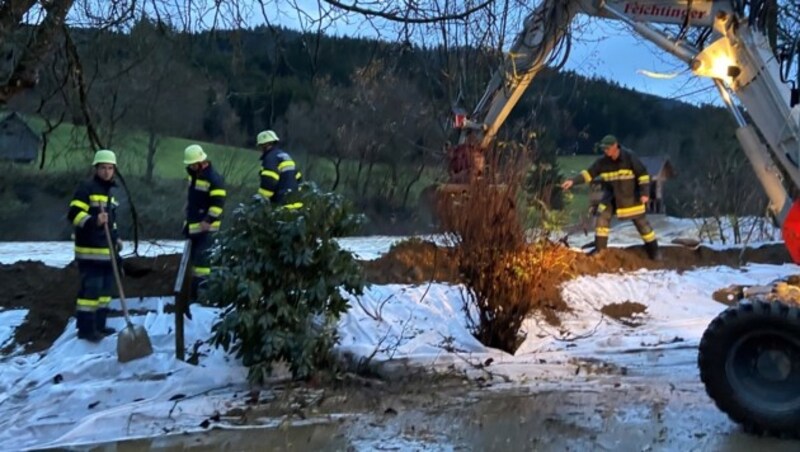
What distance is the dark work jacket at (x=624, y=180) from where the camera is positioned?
507 inches

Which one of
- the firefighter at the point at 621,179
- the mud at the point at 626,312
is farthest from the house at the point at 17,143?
the mud at the point at 626,312

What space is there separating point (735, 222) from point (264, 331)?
1298cm

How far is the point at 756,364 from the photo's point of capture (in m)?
6.45

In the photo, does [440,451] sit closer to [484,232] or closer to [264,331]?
[264,331]

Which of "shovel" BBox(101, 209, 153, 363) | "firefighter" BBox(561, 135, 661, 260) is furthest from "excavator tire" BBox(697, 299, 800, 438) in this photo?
"firefighter" BBox(561, 135, 661, 260)

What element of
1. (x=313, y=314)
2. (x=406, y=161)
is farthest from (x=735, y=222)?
(x=406, y=161)

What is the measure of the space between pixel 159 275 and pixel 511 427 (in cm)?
634

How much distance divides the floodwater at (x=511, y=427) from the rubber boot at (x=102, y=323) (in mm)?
3033

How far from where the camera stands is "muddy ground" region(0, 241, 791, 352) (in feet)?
32.5

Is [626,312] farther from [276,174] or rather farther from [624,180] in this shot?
[276,174]

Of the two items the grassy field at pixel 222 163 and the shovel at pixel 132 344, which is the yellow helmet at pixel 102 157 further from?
the grassy field at pixel 222 163

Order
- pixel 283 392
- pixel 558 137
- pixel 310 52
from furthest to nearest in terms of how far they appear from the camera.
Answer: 1. pixel 558 137
2. pixel 283 392
3. pixel 310 52

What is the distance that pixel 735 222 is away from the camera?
17.7 m

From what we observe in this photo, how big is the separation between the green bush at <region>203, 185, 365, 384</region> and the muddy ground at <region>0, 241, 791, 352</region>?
1.96 m
